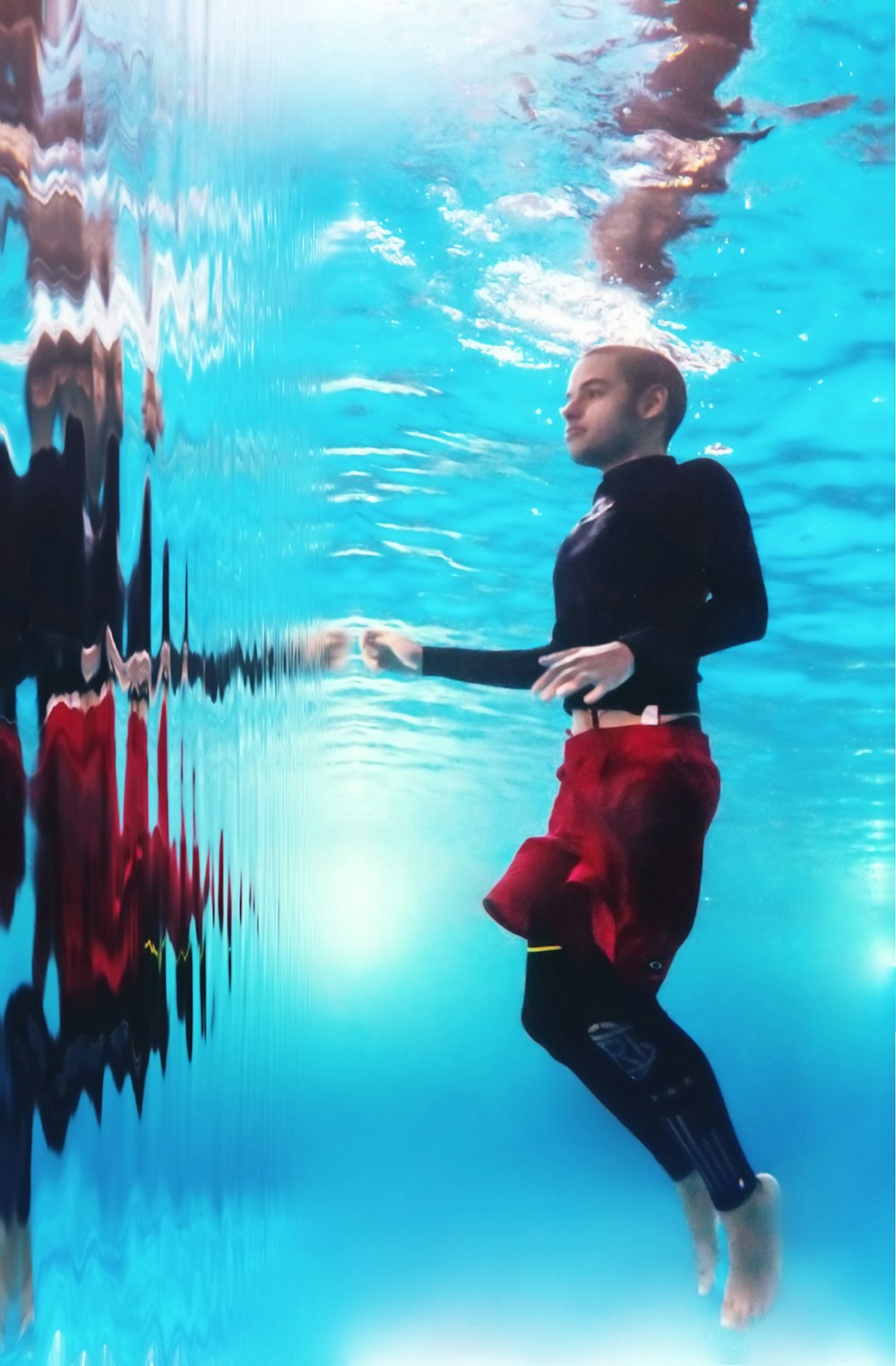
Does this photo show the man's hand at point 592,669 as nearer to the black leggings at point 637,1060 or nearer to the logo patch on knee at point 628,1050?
the black leggings at point 637,1060

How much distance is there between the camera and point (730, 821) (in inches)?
419

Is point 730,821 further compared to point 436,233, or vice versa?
point 730,821

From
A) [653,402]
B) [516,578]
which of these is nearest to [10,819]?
[653,402]

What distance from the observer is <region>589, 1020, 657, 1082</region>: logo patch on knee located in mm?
4570

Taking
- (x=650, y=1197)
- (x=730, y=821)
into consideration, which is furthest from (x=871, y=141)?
(x=730, y=821)

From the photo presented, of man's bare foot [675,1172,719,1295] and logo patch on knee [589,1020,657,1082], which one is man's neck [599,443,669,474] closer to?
logo patch on knee [589,1020,657,1082]

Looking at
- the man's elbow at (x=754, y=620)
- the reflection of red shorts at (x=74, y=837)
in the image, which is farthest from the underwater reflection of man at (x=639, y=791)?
the reflection of red shorts at (x=74, y=837)

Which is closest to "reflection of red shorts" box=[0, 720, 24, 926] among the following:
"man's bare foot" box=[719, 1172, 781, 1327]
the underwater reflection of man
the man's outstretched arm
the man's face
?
the underwater reflection of man

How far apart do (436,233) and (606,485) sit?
1.63m

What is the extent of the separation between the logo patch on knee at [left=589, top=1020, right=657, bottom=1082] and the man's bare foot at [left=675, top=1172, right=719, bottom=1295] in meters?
0.77

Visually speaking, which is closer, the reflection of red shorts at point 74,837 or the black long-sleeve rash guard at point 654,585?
the reflection of red shorts at point 74,837

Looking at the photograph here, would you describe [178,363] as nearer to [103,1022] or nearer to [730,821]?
[103,1022]

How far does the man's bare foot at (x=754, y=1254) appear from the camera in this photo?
4.86 m

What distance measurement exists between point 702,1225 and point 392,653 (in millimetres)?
3175
